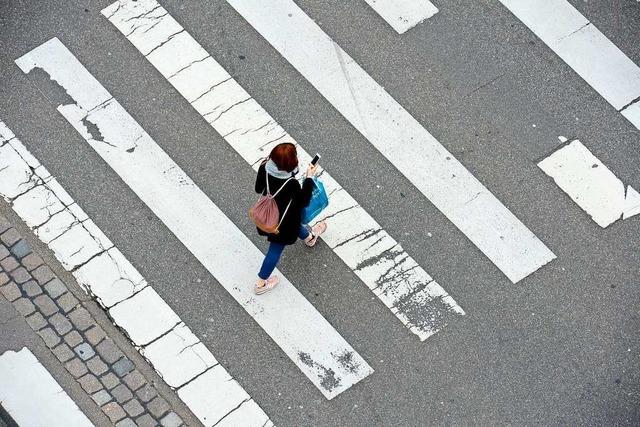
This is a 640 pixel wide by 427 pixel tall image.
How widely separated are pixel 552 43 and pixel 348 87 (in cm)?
207

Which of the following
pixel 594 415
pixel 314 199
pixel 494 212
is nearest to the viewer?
pixel 314 199

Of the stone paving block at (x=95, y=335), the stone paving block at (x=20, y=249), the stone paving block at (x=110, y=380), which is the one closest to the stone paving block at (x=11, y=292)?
the stone paving block at (x=20, y=249)

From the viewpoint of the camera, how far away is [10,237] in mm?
8555

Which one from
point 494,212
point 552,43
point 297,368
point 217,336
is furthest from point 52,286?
point 552,43

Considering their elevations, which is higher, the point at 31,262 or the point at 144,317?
the point at 31,262

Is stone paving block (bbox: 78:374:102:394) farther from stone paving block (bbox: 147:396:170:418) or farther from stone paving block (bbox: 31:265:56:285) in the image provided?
stone paving block (bbox: 31:265:56:285)

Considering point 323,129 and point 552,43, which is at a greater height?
point 323,129

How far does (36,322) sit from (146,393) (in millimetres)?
1186

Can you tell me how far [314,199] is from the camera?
7.57 meters

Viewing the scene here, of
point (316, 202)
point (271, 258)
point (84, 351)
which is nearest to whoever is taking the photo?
point (316, 202)

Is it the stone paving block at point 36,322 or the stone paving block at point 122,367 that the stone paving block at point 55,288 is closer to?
the stone paving block at point 36,322

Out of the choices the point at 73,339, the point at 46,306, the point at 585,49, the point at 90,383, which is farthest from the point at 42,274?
the point at 585,49

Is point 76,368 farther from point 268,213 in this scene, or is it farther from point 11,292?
point 268,213

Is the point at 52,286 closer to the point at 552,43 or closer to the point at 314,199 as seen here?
the point at 314,199
